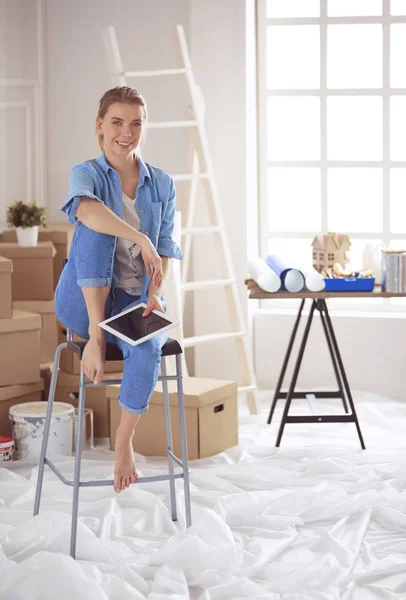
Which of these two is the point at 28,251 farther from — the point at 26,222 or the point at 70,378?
the point at 70,378

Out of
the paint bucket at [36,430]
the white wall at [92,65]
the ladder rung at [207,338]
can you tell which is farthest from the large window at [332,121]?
the paint bucket at [36,430]

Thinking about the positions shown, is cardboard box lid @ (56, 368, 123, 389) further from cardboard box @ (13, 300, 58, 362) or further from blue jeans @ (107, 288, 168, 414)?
blue jeans @ (107, 288, 168, 414)

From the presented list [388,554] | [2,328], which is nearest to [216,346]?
[2,328]

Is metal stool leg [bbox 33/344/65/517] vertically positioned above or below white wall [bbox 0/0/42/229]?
below

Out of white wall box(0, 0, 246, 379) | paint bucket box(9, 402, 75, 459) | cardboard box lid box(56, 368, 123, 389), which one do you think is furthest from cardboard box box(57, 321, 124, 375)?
white wall box(0, 0, 246, 379)

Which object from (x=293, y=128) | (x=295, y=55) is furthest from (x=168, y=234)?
(x=295, y=55)

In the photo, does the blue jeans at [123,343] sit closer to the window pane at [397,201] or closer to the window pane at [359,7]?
the window pane at [397,201]

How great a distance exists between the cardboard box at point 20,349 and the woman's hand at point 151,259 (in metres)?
1.43

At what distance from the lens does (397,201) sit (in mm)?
5391

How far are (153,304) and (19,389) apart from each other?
60.8 inches

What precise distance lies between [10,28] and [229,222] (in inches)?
67.6

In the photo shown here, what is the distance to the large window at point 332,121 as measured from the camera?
5305 mm

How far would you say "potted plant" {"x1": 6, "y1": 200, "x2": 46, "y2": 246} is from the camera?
183 inches

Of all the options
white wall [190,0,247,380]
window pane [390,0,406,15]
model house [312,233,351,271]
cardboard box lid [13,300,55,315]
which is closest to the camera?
model house [312,233,351,271]
